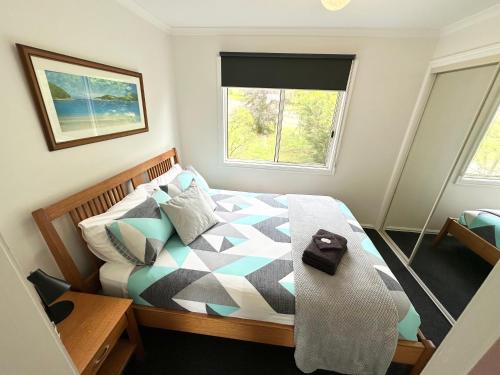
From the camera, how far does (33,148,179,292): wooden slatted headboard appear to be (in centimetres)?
116

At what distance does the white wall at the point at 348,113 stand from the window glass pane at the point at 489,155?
2.84 feet

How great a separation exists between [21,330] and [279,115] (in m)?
2.73

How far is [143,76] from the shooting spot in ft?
6.57

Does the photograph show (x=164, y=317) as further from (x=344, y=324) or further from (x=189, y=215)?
(x=344, y=324)

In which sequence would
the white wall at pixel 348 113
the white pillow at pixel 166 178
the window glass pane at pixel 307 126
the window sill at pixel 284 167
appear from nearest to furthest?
1. the white pillow at pixel 166 178
2. the white wall at pixel 348 113
3. the window glass pane at pixel 307 126
4. the window sill at pixel 284 167

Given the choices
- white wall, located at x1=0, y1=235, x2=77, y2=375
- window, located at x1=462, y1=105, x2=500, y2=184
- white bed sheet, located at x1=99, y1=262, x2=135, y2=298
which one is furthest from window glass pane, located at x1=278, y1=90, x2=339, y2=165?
white wall, located at x1=0, y1=235, x2=77, y2=375

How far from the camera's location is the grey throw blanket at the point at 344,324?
3.81ft

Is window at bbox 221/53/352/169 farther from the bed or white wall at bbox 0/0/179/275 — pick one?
the bed

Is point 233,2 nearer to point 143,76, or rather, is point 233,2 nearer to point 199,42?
point 199,42

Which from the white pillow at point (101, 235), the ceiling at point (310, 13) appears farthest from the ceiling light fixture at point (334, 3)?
the white pillow at point (101, 235)

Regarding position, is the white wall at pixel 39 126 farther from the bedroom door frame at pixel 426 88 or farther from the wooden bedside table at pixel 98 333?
the bedroom door frame at pixel 426 88

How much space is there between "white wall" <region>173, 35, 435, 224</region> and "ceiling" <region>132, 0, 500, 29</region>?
0.18 metres

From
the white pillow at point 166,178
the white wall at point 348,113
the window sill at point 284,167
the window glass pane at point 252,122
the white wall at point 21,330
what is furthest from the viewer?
the window sill at point 284,167

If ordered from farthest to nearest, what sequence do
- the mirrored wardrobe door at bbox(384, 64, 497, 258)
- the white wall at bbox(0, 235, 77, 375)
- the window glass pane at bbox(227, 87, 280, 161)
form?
the window glass pane at bbox(227, 87, 280, 161) → the mirrored wardrobe door at bbox(384, 64, 497, 258) → the white wall at bbox(0, 235, 77, 375)
